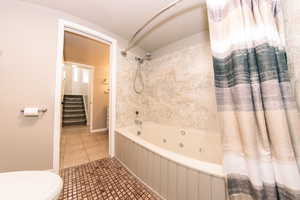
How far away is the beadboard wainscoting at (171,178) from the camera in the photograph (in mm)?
753

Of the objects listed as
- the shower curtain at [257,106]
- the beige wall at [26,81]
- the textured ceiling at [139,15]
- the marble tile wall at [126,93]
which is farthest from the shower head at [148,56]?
the shower curtain at [257,106]

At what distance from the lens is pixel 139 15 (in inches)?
58.6

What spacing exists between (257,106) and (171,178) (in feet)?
2.82

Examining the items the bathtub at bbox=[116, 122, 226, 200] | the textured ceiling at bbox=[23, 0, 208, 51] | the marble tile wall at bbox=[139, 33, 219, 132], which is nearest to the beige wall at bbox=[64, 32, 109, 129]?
the textured ceiling at bbox=[23, 0, 208, 51]

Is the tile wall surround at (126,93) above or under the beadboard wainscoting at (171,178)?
above

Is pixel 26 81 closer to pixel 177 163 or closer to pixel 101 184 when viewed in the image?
pixel 101 184

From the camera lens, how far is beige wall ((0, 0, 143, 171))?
45.3 inches

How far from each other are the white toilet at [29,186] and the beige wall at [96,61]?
7.50 feet

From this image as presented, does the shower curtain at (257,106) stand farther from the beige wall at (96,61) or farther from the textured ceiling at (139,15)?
the beige wall at (96,61)

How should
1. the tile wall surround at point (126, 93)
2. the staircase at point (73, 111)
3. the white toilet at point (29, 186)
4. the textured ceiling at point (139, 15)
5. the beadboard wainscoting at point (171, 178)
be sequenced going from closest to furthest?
the white toilet at point (29, 186)
the beadboard wainscoting at point (171, 178)
the textured ceiling at point (139, 15)
the tile wall surround at point (126, 93)
the staircase at point (73, 111)

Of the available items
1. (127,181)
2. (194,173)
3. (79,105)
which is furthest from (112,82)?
(79,105)

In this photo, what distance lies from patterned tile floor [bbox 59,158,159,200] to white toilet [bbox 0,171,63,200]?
57 cm

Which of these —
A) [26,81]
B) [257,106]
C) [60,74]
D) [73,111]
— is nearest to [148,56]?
[60,74]

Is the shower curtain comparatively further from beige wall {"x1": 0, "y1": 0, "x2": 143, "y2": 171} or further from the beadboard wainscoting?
beige wall {"x1": 0, "y1": 0, "x2": 143, "y2": 171}
